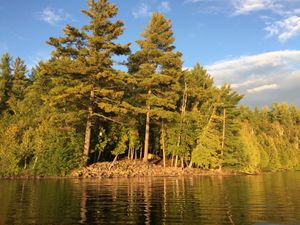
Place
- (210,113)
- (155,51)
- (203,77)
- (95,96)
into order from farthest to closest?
(203,77), (210,113), (155,51), (95,96)

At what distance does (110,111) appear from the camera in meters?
36.8

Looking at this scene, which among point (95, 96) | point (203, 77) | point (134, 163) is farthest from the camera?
point (203, 77)

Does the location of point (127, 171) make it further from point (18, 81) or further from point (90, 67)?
point (18, 81)

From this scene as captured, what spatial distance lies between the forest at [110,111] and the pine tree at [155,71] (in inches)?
5.3

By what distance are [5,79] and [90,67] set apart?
32.0 metres

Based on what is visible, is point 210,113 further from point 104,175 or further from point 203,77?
point 104,175

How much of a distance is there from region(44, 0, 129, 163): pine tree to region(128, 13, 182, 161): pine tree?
485cm

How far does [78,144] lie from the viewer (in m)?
36.0

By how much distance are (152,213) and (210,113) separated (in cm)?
3838

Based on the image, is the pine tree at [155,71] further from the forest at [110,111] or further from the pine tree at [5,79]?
the pine tree at [5,79]

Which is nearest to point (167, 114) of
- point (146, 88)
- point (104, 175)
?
point (146, 88)

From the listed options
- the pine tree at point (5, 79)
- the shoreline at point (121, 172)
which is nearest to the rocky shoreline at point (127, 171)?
the shoreline at point (121, 172)

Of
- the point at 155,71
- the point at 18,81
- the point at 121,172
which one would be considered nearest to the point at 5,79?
the point at 18,81

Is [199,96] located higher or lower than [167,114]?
higher
